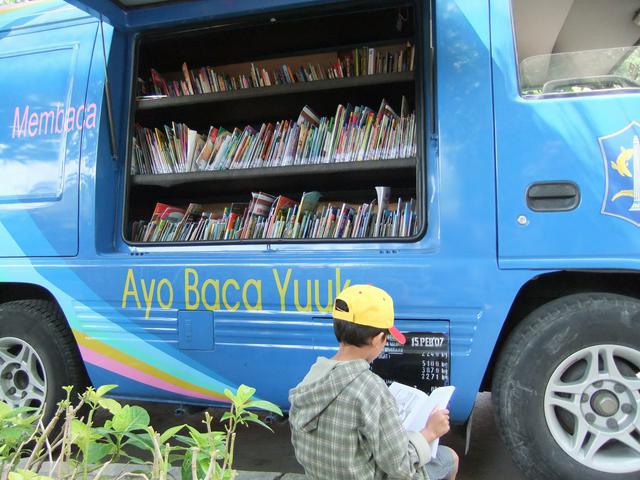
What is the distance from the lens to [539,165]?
237cm

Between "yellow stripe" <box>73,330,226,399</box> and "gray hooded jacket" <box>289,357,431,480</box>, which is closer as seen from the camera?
"gray hooded jacket" <box>289,357,431,480</box>

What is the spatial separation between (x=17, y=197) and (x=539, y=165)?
291 cm

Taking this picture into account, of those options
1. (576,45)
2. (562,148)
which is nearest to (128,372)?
(562,148)

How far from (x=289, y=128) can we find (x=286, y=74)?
41 centimetres

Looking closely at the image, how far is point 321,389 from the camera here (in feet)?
5.26

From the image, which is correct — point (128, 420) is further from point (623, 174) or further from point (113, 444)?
point (623, 174)

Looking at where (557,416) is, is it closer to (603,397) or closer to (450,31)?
(603,397)

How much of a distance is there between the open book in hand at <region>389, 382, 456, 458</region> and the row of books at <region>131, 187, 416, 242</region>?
124 centimetres

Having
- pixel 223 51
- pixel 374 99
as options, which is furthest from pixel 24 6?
pixel 374 99

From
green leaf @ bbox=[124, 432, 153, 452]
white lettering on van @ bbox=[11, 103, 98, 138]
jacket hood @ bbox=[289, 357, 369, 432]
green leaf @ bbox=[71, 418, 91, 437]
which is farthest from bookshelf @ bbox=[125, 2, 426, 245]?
green leaf @ bbox=[71, 418, 91, 437]

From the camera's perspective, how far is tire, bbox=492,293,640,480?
2.28 m

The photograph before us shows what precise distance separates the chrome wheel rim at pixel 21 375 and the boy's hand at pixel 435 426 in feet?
7.58

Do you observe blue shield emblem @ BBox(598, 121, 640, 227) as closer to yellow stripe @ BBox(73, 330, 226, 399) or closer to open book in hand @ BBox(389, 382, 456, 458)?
open book in hand @ BBox(389, 382, 456, 458)

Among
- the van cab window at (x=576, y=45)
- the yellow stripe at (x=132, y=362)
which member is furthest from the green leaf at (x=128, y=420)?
the van cab window at (x=576, y=45)
